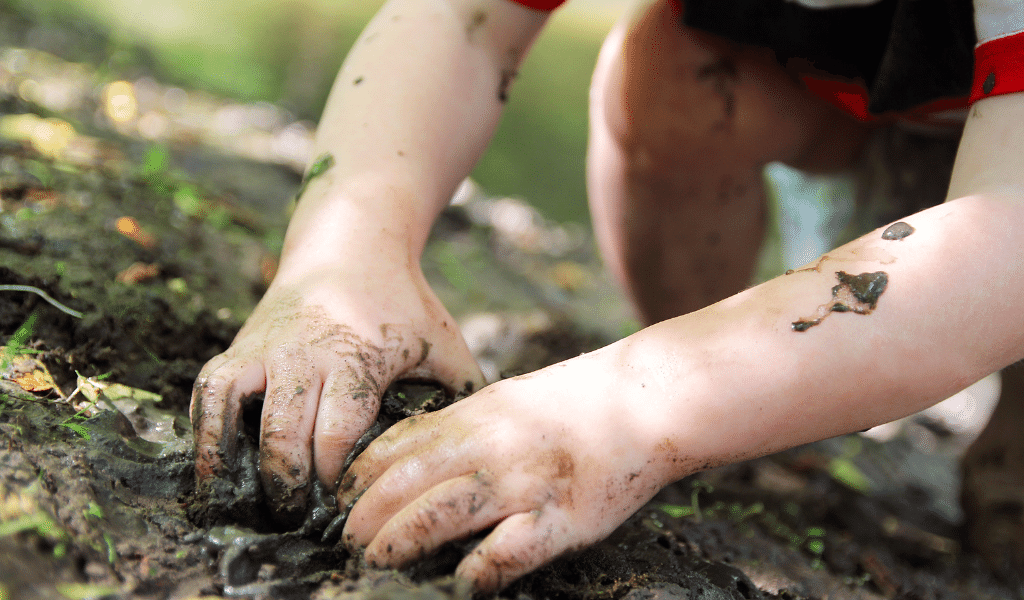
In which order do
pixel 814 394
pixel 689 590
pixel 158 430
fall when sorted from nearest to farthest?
pixel 814 394 → pixel 689 590 → pixel 158 430

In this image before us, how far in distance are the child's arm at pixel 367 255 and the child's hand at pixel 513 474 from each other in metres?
0.12

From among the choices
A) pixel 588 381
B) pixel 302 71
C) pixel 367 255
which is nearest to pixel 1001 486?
pixel 588 381

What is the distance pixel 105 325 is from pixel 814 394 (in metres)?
1.33

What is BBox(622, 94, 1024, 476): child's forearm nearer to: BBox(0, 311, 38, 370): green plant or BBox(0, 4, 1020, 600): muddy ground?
BBox(0, 4, 1020, 600): muddy ground

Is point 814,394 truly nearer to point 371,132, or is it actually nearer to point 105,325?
point 371,132

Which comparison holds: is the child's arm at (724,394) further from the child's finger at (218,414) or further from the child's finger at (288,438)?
the child's finger at (218,414)

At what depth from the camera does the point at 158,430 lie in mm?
1164

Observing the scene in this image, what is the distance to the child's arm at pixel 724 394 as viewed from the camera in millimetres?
917

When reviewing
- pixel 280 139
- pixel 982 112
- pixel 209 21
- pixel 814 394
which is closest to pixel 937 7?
pixel 982 112

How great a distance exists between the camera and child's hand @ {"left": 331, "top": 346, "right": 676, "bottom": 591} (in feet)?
2.91

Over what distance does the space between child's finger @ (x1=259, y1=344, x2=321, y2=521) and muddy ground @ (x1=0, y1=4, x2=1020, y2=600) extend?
46mm

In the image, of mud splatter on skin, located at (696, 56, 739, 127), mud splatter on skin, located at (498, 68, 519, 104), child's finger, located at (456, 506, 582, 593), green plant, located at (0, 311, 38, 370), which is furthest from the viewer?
mud splatter on skin, located at (696, 56, 739, 127)

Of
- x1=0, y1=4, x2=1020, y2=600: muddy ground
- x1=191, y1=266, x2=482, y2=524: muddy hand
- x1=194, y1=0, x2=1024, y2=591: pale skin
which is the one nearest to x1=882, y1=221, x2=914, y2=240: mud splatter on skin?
x1=194, y1=0, x2=1024, y2=591: pale skin

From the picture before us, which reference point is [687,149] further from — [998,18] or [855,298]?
[855,298]
